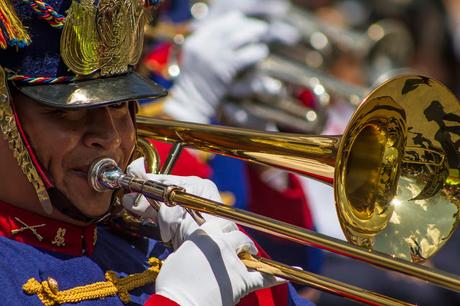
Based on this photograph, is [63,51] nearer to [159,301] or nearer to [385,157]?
[159,301]

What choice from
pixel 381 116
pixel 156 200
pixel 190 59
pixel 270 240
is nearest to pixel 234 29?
pixel 190 59

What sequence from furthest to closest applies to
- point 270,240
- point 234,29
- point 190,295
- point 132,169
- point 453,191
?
point 234,29
point 270,240
point 453,191
point 132,169
point 190,295

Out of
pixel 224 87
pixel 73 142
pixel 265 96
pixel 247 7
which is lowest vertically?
pixel 73 142

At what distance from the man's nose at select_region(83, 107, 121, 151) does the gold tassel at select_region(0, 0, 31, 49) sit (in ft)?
0.81

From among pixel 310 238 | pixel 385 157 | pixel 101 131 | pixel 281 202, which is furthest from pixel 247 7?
pixel 310 238

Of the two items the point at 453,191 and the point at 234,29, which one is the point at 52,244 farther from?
the point at 234,29

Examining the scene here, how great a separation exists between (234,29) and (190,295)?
114 inches

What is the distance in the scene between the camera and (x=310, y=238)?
298cm

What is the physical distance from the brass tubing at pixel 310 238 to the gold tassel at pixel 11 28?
52 centimetres

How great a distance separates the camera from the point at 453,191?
3.51 meters

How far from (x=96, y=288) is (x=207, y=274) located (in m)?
0.29

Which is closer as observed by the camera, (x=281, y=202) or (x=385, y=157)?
(x=385, y=157)

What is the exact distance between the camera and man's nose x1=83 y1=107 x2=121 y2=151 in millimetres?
3043

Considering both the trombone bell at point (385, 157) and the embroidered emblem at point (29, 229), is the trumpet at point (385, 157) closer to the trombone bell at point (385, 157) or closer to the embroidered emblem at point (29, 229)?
the trombone bell at point (385, 157)
